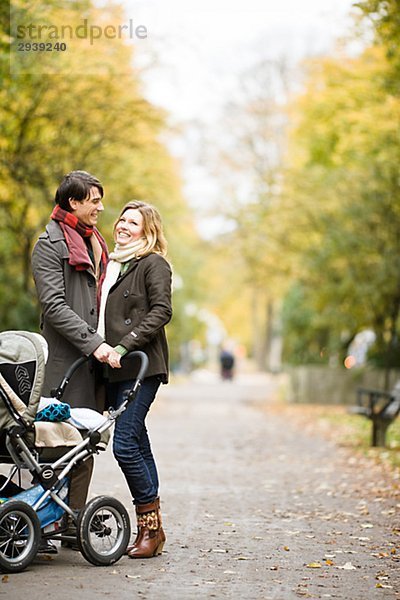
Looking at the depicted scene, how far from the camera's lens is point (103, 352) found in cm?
668

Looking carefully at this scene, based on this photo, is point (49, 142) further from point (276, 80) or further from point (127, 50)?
point (276, 80)

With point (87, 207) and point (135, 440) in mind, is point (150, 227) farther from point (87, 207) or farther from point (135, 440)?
point (135, 440)

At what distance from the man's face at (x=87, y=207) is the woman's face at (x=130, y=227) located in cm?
19

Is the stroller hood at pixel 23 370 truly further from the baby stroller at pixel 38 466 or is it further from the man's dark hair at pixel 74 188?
the man's dark hair at pixel 74 188

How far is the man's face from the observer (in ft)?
23.1

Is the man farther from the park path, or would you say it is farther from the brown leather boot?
the park path

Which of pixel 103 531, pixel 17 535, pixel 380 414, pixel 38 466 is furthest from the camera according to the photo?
pixel 380 414

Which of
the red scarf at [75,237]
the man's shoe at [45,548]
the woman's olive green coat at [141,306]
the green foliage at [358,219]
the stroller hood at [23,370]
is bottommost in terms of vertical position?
the man's shoe at [45,548]

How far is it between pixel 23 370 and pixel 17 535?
0.85m

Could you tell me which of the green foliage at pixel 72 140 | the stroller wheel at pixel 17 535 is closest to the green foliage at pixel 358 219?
the green foliage at pixel 72 140

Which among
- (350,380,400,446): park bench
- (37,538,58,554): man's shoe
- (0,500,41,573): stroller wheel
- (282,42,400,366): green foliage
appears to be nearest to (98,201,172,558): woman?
(37,538,58,554): man's shoe

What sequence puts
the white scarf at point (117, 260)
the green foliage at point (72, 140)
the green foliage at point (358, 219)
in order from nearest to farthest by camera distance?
the white scarf at point (117, 260) → the green foliage at point (72, 140) → the green foliage at point (358, 219)

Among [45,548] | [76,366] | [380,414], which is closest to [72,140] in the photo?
[380,414]

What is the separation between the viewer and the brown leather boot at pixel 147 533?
6816 millimetres
